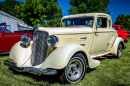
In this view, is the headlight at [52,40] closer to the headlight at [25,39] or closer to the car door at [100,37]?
the headlight at [25,39]

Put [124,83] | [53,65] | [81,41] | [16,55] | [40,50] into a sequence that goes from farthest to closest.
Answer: [81,41], [16,55], [40,50], [124,83], [53,65]

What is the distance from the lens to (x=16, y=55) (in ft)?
11.8

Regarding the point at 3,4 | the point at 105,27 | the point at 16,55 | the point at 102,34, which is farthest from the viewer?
the point at 3,4

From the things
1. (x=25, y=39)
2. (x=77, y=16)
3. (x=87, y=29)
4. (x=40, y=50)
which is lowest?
(x=40, y=50)

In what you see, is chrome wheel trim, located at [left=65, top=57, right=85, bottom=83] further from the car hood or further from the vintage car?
the car hood

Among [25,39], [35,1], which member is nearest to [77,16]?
[25,39]

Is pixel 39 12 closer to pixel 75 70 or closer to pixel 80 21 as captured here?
pixel 80 21

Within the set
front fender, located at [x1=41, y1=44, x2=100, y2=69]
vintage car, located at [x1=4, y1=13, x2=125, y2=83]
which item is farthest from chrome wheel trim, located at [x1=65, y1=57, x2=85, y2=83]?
front fender, located at [x1=41, y1=44, x2=100, y2=69]

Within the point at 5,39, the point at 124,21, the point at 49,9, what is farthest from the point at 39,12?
the point at 124,21

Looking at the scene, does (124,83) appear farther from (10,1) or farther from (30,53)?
(10,1)

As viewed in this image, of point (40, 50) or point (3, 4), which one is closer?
point (40, 50)

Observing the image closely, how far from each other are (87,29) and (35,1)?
84.2ft

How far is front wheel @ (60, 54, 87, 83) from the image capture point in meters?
2.93

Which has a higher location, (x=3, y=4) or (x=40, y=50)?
(x=3, y=4)
